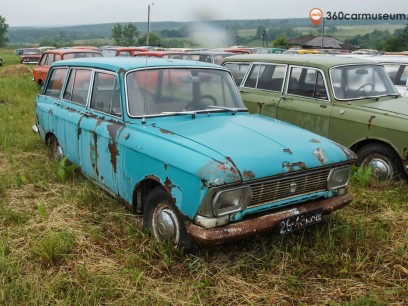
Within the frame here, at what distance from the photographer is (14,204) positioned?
15.4 feet

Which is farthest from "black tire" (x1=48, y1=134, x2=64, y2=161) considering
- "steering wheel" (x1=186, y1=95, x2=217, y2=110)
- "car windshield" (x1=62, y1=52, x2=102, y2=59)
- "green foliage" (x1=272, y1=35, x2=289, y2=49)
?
"green foliage" (x1=272, y1=35, x2=289, y2=49)

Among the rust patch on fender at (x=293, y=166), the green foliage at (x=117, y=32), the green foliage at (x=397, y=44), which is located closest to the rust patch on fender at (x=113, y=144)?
the rust patch on fender at (x=293, y=166)

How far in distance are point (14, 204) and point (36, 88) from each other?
1056 cm

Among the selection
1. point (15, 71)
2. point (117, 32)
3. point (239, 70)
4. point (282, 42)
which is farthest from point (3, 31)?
point (239, 70)

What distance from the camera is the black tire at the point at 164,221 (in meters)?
3.46

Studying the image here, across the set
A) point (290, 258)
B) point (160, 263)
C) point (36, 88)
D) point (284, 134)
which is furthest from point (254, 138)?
point (36, 88)

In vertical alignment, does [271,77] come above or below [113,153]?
above

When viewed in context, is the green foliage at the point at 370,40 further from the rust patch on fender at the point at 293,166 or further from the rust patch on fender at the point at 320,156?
the rust patch on fender at the point at 293,166

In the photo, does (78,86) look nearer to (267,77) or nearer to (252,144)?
(252,144)

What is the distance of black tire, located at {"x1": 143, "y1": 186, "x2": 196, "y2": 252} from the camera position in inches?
136

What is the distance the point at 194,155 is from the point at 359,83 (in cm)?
379

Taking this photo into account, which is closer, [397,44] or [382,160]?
[382,160]

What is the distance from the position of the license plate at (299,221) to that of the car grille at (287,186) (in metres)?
0.18

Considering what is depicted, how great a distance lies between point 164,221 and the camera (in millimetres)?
3613
